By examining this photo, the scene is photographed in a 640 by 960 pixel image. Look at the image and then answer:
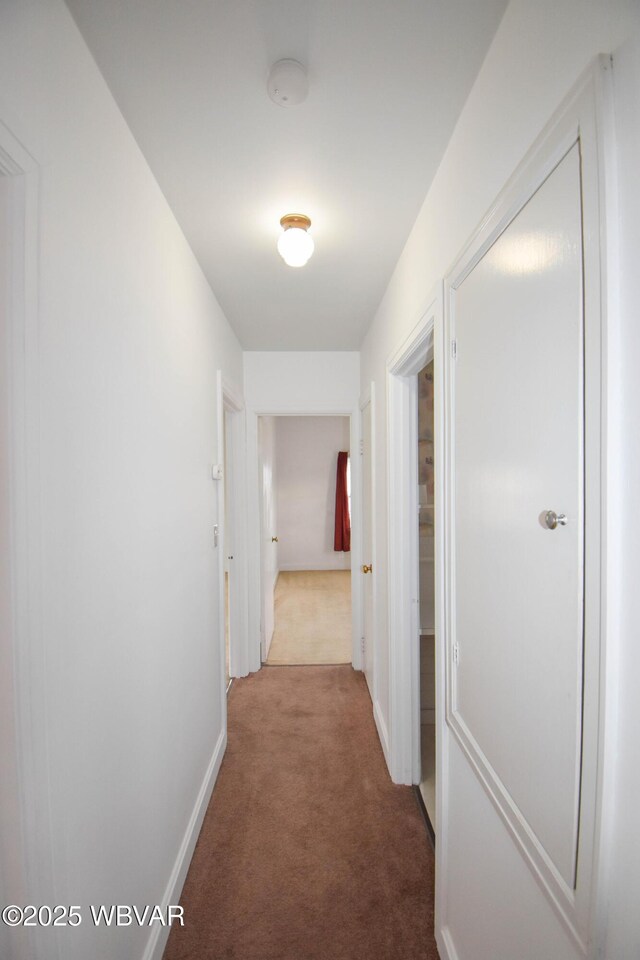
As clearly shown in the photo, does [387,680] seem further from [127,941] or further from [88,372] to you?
[88,372]

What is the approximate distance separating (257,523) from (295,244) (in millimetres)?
2215

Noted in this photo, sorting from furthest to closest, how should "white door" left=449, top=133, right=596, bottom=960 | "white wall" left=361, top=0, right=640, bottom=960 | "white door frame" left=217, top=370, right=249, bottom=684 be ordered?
"white door frame" left=217, top=370, right=249, bottom=684, "white door" left=449, top=133, right=596, bottom=960, "white wall" left=361, top=0, right=640, bottom=960

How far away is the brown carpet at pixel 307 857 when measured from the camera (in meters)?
1.38

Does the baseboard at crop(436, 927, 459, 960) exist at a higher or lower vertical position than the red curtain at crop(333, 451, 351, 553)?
lower

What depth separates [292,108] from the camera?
1.11 meters

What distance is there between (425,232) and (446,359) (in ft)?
1.96

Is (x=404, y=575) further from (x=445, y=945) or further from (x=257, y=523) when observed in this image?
(x=257, y=523)

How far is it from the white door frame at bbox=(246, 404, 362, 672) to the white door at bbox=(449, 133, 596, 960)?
7.31ft

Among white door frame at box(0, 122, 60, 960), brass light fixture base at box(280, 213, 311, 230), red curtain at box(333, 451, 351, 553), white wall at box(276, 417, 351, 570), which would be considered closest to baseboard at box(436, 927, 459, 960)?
white door frame at box(0, 122, 60, 960)

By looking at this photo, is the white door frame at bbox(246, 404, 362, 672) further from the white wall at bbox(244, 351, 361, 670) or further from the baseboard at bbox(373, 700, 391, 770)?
the baseboard at bbox(373, 700, 391, 770)

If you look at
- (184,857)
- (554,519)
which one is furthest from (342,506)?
(554,519)

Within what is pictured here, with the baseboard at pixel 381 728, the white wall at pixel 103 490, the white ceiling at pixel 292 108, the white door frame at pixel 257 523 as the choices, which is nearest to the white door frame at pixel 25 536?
the white wall at pixel 103 490

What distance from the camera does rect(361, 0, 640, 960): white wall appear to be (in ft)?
1.81

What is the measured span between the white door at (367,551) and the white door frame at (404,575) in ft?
2.37
